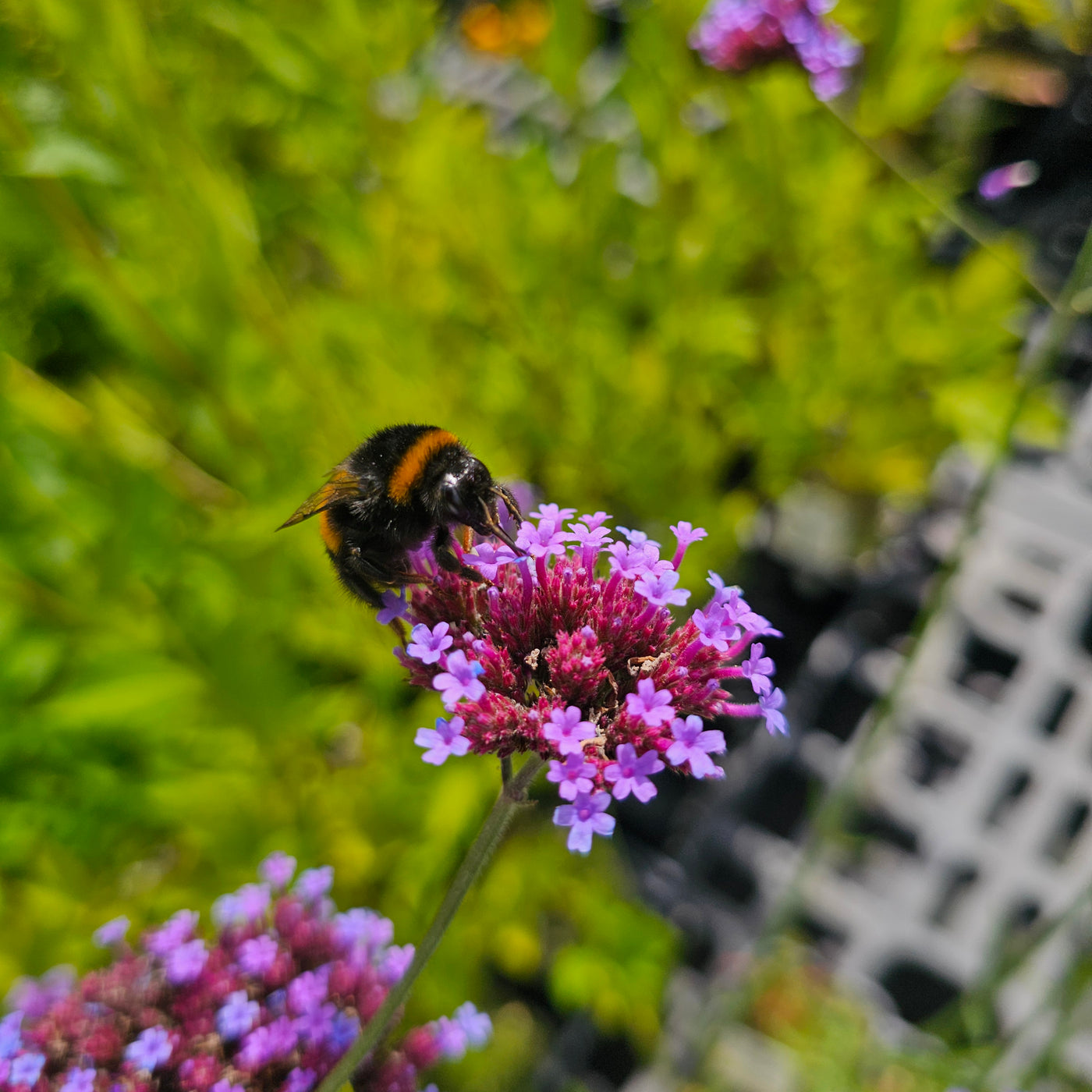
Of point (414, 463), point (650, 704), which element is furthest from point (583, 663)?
point (414, 463)

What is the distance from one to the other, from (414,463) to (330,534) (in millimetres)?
173

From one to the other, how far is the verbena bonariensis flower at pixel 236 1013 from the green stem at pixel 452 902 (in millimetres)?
212

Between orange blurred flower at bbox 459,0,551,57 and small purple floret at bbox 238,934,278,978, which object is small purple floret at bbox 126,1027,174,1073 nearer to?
small purple floret at bbox 238,934,278,978

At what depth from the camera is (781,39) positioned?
56.5 inches

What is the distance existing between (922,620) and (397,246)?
1350 mm

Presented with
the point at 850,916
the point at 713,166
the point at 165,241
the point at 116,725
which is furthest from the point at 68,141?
the point at 850,916

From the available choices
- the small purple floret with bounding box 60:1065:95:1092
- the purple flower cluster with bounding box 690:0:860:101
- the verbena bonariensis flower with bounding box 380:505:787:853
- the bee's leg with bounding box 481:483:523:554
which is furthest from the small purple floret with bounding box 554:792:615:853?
the purple flower cluster with bounding box 690:0:860:101

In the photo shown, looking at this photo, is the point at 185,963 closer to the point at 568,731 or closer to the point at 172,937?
the point at 172,937

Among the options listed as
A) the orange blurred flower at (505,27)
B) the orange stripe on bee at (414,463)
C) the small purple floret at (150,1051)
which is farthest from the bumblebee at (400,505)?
the orange blurred flower at (505,27)

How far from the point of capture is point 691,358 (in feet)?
5.88

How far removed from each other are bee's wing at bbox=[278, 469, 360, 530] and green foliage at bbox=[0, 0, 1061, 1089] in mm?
494

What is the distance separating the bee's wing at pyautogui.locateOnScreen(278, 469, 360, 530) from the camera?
0.87 meters

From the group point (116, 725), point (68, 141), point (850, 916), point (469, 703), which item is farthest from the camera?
point (850, 916)

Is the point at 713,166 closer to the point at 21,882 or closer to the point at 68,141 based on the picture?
the point at 68,141
